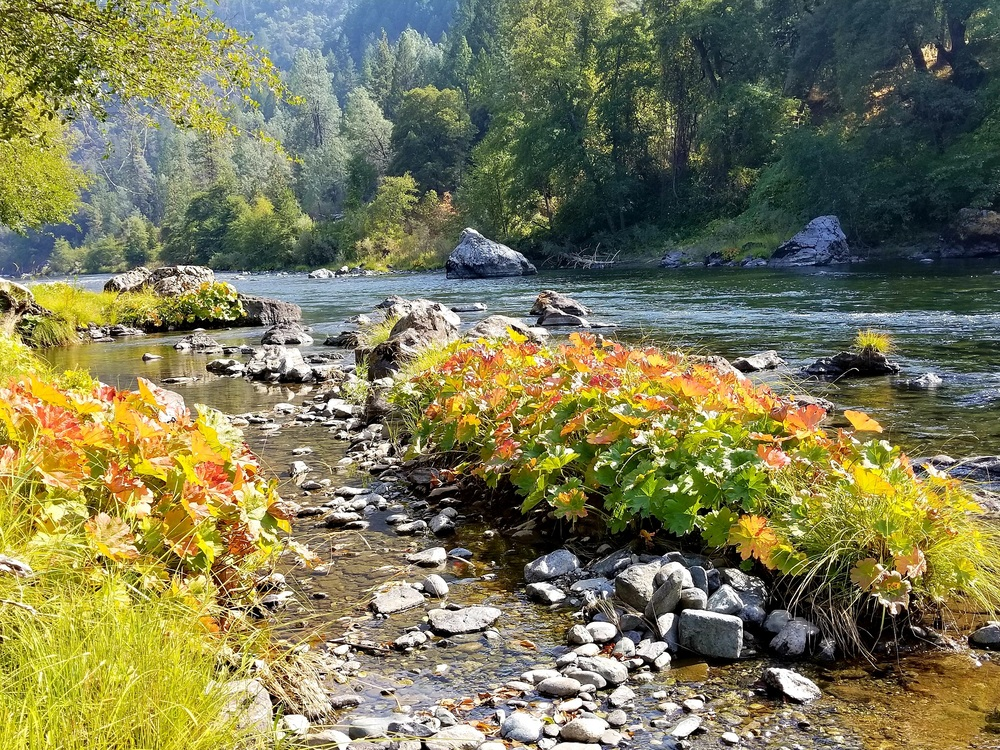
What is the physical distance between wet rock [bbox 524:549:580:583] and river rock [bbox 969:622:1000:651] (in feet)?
6.60

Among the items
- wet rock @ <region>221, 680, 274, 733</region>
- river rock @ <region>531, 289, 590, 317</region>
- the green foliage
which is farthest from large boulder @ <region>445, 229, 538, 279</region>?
wet rock @ <region>221, 680, 274, 733</region>

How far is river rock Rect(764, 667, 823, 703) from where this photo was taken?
3137mm

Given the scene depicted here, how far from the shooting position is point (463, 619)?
390 cm

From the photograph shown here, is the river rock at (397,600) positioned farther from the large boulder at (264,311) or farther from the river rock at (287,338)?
the large boulder at (264,311)

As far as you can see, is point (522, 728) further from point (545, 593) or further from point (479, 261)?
point (479, 261)

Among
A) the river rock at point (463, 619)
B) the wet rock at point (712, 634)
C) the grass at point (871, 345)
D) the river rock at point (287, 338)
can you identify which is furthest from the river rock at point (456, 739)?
the river rock at point (287, 338)

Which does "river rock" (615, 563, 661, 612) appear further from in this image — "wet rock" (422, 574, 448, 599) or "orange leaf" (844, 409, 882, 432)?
"orange leaf" (844, 409, 882, 432)

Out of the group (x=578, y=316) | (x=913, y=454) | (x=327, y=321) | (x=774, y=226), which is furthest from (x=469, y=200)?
(x=913, y=454)

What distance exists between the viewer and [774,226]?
38.1 m

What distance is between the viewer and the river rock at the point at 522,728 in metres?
2.89

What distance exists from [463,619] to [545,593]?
1.69 feet

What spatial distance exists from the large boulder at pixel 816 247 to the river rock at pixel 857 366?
23879 mm

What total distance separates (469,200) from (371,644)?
53923 mm

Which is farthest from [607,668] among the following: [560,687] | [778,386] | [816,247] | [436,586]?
[816,247]
